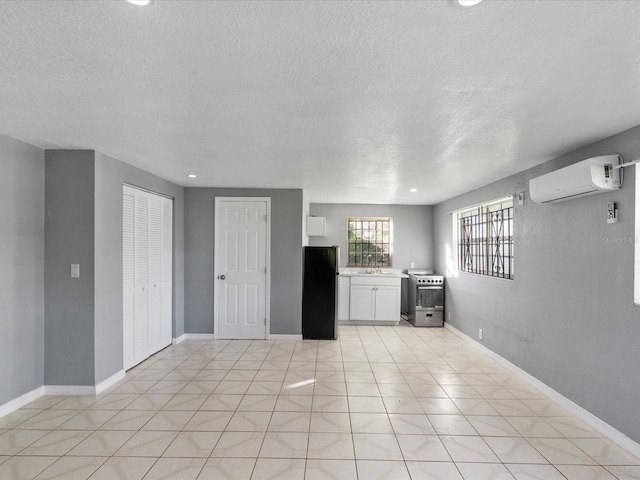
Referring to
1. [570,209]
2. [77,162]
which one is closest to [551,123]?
[570,209]

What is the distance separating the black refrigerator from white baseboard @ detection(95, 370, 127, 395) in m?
2.47

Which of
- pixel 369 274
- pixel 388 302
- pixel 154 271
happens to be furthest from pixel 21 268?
pixel 388 302

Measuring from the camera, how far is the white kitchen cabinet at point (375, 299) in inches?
250

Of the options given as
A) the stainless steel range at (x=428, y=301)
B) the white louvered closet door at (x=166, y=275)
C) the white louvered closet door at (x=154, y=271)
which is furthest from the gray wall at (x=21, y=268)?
the stainless steel range at (x=428, y=301)

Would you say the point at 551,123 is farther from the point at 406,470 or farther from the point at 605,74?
the point at 406,470

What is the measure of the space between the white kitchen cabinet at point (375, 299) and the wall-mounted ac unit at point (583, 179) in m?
3.45

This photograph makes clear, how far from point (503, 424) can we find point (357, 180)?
2.97 metres

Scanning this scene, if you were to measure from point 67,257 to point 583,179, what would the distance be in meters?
4.42

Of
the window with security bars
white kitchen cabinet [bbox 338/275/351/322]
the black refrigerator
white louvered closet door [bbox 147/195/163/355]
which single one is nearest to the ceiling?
white louvered closet door [bbox 147/195/163/355]

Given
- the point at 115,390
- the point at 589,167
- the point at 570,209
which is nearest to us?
the point at 589,167

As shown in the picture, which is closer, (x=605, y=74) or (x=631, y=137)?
(x=605, y=74)

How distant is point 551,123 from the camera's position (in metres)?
2.41


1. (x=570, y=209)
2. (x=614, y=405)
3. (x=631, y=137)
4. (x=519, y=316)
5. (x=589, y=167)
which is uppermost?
(x=631, y=137)

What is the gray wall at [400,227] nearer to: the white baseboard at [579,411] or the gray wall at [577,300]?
the gray wall at [577,300]
